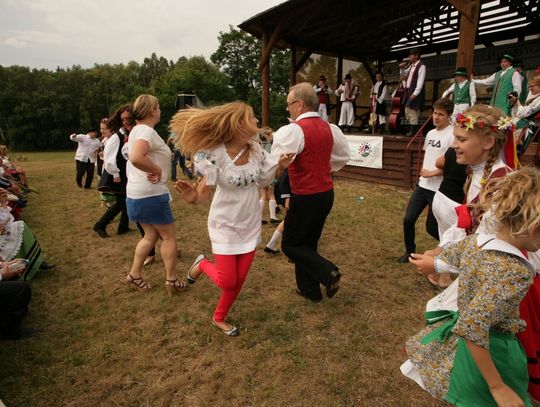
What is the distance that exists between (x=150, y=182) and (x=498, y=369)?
9.51 feet

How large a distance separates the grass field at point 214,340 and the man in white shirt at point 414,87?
478 centimetres

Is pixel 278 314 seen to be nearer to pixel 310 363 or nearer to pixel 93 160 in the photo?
pixel 310 363

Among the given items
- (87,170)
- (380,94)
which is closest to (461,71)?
(380,94)

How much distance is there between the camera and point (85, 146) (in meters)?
9.50

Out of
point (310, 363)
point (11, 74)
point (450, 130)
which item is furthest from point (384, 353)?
point (11, 74)

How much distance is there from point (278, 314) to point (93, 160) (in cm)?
888

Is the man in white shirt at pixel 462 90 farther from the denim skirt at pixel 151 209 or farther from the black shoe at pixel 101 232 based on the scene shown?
the black shoe at pixel 101 232

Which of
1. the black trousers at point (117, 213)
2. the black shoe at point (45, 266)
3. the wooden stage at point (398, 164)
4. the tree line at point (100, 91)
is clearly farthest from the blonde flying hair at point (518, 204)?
the tree line at point (100, 91)

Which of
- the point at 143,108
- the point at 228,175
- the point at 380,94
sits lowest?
the point at 228,175

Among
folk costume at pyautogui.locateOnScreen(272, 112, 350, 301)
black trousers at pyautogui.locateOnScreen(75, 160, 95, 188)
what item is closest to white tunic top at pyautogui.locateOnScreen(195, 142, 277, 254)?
folk costume at pyautogui.locateOnScreen(272, 112, 350, 301)

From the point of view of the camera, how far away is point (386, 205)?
6898 millimetres

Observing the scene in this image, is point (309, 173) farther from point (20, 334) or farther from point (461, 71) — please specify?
point (461, 71)

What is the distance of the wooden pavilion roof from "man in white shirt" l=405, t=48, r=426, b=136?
2877 mm

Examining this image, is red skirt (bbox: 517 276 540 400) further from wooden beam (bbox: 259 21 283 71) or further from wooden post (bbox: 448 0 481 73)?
wooden beam (bbox: 259 21 283 71)
